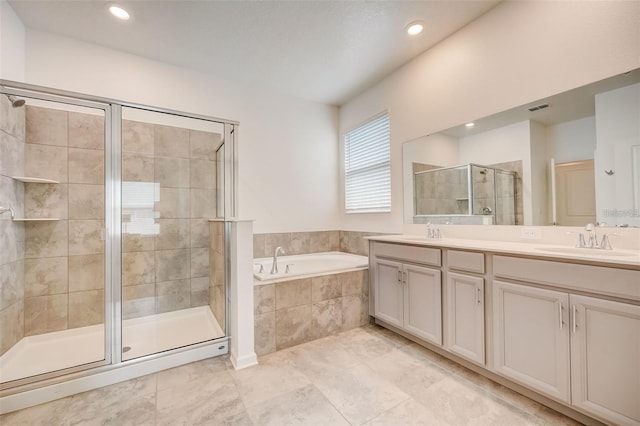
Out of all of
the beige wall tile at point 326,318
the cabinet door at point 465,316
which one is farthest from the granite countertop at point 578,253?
the beige wall tile at point 326,318

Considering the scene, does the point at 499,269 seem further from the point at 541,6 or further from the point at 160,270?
the point at 160,270

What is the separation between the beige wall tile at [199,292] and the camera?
3012 millimetres

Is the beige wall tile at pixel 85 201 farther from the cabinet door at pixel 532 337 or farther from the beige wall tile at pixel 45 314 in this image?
the cabinet door at pixel 532 337

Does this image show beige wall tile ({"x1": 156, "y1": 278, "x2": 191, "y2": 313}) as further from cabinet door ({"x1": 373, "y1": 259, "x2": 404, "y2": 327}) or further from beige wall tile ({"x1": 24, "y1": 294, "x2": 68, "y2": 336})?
cabinet door ({"x1": 373, "y1": 259, "x2": 404, "y2": 327})

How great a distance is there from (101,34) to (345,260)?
10.9 ft

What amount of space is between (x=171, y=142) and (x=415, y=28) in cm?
268

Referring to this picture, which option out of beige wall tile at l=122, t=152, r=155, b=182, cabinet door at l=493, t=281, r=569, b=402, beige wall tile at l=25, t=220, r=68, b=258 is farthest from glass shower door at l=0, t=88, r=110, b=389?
cabinet door at l=493, t=281, r=569, b=402

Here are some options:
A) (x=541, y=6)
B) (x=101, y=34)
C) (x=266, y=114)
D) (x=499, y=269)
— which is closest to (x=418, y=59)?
(x=541, y=6)

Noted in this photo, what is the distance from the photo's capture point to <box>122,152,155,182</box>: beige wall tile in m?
2.63

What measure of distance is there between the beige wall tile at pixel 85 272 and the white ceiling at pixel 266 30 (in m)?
2.06

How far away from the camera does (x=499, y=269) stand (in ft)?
5.65

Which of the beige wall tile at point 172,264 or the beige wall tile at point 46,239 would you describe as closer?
the beige wall tile at point 46,239

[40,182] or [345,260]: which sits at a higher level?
[40,182]

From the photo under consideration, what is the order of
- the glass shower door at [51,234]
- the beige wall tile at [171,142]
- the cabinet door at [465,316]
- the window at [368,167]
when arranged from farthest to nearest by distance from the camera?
the window at [368,167] → the beige wall tile at [171,142] → the glass shower door at [51,234] → the cabinet door at [465,316]
